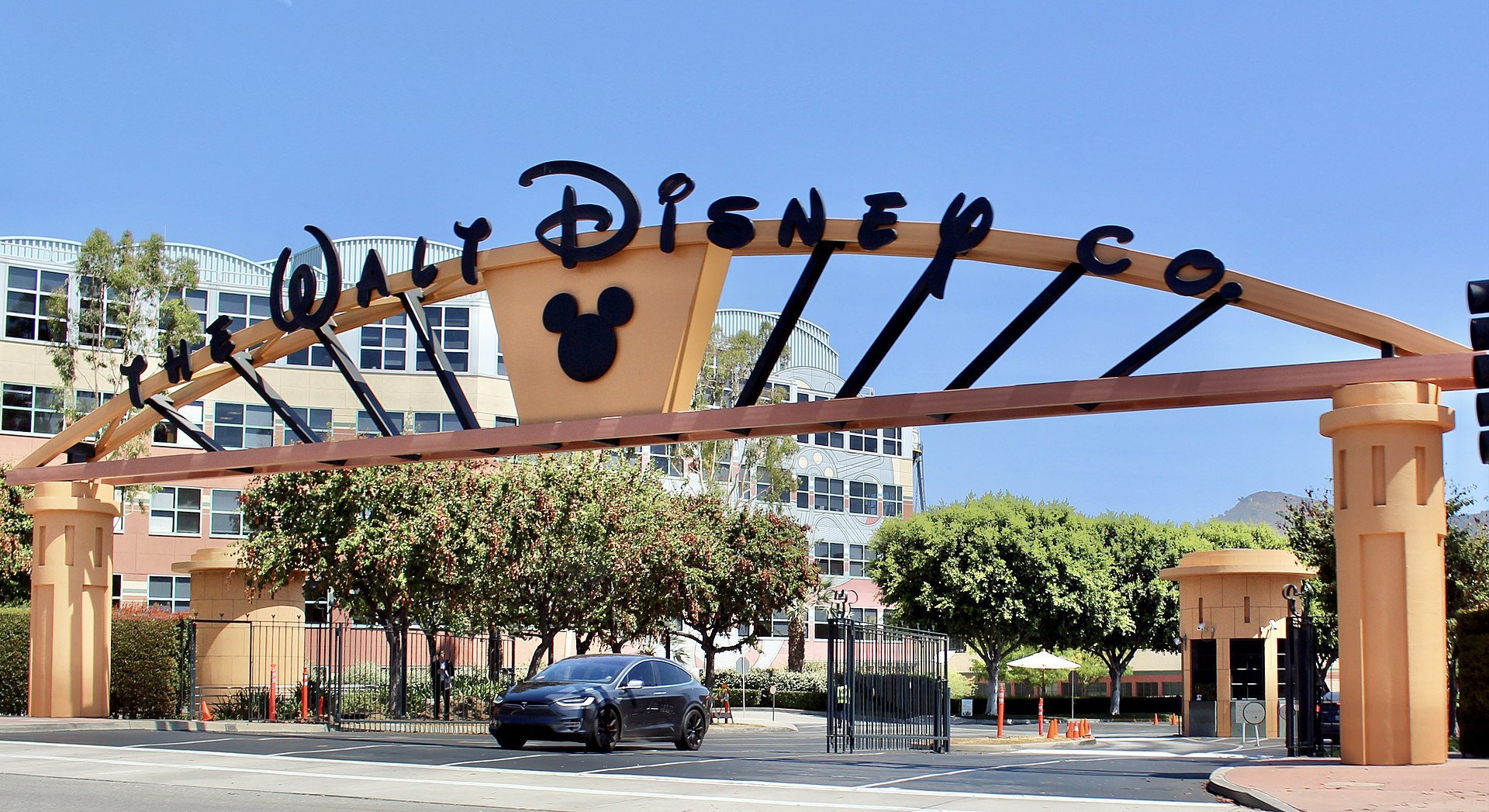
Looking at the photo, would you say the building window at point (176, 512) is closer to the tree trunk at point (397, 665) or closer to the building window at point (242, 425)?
the building window at point (242, 425)

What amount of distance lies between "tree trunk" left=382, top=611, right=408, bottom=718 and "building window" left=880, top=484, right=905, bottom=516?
4568 cm

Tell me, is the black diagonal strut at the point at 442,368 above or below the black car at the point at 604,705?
above

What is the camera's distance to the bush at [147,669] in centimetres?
3061

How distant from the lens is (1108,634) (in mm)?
59469

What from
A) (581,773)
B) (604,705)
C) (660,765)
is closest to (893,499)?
(604,705)

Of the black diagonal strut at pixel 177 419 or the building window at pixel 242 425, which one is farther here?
Result: the building window at pixel 242 425

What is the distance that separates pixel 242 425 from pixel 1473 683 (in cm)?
4525

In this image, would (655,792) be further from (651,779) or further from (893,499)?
(893,499)

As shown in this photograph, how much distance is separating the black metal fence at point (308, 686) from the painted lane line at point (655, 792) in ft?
37.1

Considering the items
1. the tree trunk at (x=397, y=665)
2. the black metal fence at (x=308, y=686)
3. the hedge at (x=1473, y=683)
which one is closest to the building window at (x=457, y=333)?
the black metal fence at (x=308, y=686)

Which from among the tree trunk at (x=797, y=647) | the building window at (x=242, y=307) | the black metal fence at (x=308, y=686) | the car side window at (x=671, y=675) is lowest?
the tree trunk at (x=797, y=647)

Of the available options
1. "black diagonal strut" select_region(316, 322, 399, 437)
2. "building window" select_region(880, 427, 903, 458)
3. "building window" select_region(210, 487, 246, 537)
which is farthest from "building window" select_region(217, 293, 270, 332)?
"black diagonal strut" select_region(316, 322, 399, 437)

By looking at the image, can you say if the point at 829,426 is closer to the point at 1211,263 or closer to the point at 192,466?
the point at 1211,263

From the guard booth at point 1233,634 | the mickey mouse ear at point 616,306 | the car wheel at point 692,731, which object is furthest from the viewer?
the guard booth at point 1233,634
